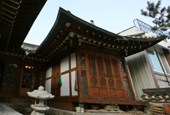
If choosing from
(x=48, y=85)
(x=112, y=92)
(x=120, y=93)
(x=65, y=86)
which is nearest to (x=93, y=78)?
(x=112, y=92)

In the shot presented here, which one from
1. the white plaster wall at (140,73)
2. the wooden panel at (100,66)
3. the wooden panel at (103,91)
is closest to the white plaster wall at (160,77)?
the white plaster wall at (140,73)

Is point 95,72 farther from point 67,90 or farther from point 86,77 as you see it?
point 67,90

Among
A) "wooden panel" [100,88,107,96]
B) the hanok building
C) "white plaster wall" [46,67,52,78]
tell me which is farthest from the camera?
"white plaster wall" [46,67,52,78]

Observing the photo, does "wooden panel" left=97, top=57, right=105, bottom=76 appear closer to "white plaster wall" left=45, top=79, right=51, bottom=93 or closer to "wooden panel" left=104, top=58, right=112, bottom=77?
"wooden panel" left=104, top=58, right=112, bottom=77

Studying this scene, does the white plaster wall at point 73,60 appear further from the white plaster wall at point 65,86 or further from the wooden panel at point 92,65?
the wooden panel at point 92,65

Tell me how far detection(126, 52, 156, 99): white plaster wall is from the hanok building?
5.76ft

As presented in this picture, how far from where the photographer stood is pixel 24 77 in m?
7.89

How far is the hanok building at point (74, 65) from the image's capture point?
17.2ft

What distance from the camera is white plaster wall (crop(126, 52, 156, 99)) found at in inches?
342

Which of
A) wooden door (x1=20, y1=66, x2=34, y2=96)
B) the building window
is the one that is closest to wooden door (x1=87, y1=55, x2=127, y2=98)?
the building window

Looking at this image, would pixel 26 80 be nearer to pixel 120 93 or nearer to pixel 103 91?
pixel 103 91

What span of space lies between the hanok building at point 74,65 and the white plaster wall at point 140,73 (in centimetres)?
176

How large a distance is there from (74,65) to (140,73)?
6333mm

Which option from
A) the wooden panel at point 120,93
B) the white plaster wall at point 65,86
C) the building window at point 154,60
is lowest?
the wooden panel at point 120,93
